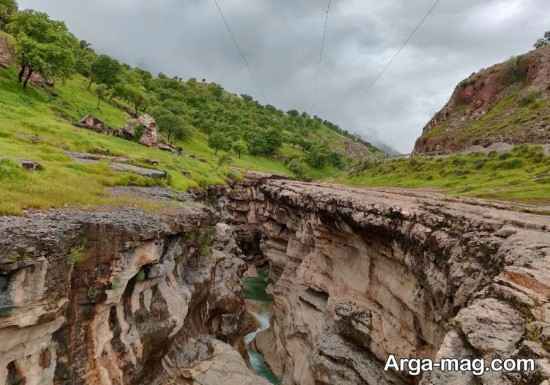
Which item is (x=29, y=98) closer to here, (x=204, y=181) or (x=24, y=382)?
(x=204, y=181)

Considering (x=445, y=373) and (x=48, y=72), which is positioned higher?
(x=48, y=72)

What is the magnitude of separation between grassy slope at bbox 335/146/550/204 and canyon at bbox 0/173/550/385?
17.7 ft

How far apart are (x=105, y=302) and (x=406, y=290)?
11.1 meters

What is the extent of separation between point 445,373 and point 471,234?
17.2ft

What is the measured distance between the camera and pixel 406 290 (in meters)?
13.2

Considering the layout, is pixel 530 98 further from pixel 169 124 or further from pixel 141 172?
pixel 169 124

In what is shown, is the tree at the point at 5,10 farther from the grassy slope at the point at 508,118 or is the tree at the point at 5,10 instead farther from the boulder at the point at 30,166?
the grassy slope at the point at 508,118

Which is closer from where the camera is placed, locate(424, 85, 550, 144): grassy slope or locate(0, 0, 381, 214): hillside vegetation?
locate(0, 0, 381, 214): hillside vegetation

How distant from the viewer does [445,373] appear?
5.08 meters

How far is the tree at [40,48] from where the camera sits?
3409 centimetres

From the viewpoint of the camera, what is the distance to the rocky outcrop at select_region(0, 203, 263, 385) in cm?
723

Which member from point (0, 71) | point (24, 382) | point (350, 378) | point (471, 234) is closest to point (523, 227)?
point (471, 234)

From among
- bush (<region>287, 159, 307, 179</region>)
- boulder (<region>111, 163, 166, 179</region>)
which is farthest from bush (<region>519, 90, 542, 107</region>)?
bush (<region>287, 159, 307, 179</region>)

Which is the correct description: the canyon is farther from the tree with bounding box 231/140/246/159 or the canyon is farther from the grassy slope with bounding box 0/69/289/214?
the tree with bounding box 231/140/246/159
